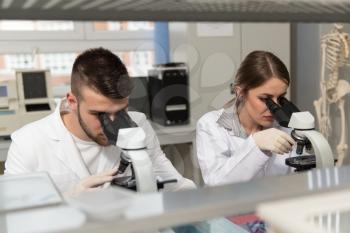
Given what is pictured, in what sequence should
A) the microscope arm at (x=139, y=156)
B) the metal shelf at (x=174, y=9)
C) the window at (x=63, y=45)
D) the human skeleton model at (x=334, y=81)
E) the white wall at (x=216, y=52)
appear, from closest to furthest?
1. the metal shelf at (x=174, y=9)
2. the microscope arm at (x=139, y=156)
3. the human skeleton model at (x=334, y=81)
4. the white wall at (x=216, y=52)
5. the window at (x=63, y=45)

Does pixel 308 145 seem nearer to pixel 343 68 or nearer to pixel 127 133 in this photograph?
pixel 127 133

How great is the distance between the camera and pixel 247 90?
1815mm

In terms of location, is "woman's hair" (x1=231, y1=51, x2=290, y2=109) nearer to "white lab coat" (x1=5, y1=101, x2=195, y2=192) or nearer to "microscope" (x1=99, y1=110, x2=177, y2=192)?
"white lab coat" (x1=5, y1=101, x2=195, y2=192)

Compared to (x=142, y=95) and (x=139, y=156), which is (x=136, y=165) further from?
(x=142, y=95)

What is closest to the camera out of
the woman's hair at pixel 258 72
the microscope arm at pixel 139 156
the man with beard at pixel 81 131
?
the microscope arm at pixel 139 156

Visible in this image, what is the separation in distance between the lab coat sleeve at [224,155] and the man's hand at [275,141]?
0.09 feet

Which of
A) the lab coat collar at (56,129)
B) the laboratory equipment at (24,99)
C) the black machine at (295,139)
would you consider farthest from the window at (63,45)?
the black machine at (295,139)

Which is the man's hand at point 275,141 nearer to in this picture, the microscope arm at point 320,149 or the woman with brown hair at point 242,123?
the woman with brown hair at point 242,123

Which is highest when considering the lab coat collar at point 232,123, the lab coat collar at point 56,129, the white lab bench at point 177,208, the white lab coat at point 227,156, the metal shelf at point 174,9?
the metal shelf at point 174,9

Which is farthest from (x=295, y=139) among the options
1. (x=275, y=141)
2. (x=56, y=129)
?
(x=56, y=129)

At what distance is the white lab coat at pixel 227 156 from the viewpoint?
1504 mm

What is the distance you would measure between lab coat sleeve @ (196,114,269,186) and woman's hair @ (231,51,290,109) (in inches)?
6.8

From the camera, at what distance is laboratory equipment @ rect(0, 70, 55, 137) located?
8.66 ft

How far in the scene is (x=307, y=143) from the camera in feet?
3.53
